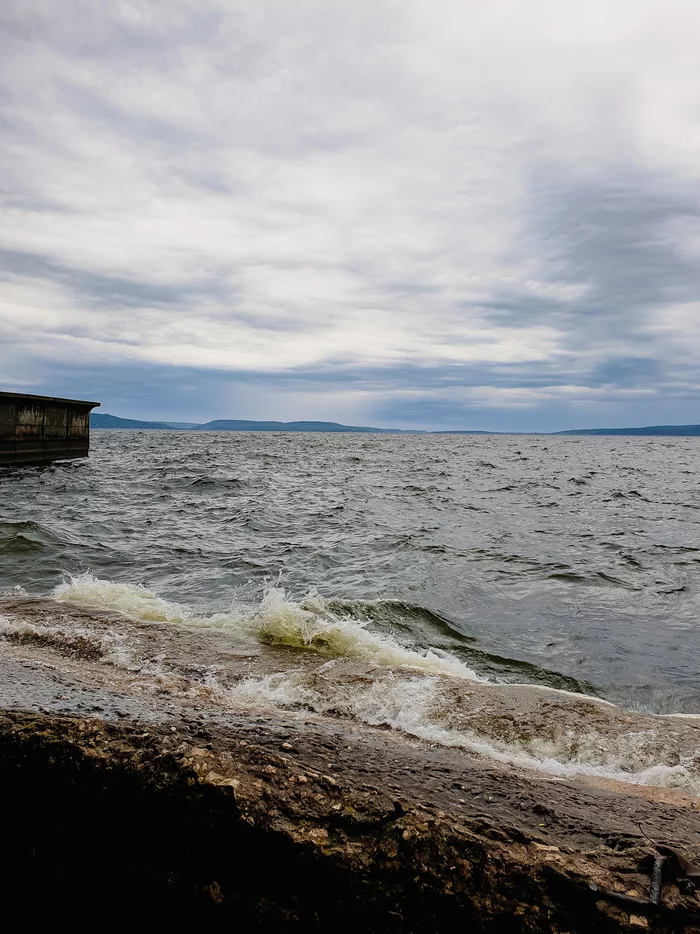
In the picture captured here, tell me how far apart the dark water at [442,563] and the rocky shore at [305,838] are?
413cm

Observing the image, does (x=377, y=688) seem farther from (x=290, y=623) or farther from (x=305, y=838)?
(x=305, y=838)

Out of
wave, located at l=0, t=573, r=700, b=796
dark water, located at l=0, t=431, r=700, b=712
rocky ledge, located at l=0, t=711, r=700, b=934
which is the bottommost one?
dark water, located at l=0, t=431, r=700, b=712

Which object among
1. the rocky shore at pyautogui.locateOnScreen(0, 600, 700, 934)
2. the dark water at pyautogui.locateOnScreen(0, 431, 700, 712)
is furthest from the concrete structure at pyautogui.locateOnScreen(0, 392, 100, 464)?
the rocky shore at pyautogui.locateOnScreen(0, 600, 700, 934)

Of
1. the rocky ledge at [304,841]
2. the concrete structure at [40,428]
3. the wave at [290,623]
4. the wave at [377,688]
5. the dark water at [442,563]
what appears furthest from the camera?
the concrete structure at [40,428]

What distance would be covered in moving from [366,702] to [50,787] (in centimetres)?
281

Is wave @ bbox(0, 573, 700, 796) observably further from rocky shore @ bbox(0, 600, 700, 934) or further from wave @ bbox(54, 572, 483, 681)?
rocky shore @ bbox(0, 600, 700, 934)

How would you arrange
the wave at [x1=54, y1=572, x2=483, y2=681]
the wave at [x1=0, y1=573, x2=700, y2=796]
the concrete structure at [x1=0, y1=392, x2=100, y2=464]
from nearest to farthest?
the wave at [x1=0, y1=573, x2=700, y2=796] → the wave at [x1=54, y1=572, x2=483, y2=681] → the concrete structure at [x1=0, y1=392, x2=100, y2=464]

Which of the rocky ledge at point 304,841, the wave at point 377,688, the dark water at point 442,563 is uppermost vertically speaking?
the rocky ledge at point 304,841

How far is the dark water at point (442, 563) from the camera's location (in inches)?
289

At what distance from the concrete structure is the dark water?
17.6ft

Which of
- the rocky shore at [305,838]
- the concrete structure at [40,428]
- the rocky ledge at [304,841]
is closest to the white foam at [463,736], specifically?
the rocky shore at [305,838]

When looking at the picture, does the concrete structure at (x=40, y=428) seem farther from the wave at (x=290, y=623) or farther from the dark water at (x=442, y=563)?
the wave at (x=290, y=623)

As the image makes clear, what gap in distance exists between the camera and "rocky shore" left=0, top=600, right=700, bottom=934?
196cm

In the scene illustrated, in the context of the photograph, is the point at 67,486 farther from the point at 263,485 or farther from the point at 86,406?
the point at 86,406
